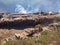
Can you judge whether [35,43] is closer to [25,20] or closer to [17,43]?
[17,43]

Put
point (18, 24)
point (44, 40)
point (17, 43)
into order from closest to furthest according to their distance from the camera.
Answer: point (17, 43) < point (44, 40) < point (18, 24)

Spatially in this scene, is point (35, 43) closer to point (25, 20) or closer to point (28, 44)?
point (28, 44)

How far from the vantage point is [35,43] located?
39.5 ft

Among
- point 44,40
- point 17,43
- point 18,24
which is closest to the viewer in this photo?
point 17,43

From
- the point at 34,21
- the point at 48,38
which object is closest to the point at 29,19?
the point at 34,21

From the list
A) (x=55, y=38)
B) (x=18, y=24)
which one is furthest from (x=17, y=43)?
(x=18, y=24)

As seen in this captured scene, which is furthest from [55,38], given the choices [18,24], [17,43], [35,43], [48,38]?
[18,24]

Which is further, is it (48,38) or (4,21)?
(4,21)

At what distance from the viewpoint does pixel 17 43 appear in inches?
452

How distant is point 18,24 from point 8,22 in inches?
63.6

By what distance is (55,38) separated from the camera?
13.4 meters

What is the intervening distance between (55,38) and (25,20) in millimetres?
17372

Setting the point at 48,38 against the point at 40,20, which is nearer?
the point at 48,38

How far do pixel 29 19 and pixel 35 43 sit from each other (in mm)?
19475
